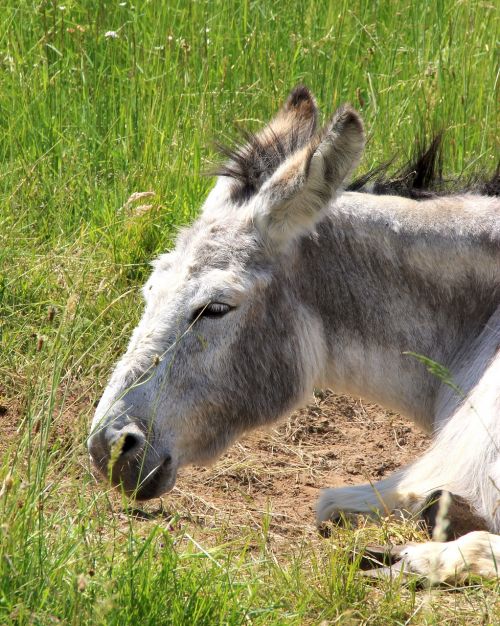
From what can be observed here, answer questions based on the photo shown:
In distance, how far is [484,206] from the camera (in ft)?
12.8

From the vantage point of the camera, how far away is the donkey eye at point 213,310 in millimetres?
3482

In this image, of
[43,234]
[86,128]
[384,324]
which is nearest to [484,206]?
[384,324]

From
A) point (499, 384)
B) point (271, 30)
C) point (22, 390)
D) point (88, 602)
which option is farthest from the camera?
point (271, 30)

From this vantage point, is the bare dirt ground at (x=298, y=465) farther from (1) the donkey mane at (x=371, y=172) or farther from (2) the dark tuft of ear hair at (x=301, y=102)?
(2) the dark tuft of ear hair at (x=301, y=102)

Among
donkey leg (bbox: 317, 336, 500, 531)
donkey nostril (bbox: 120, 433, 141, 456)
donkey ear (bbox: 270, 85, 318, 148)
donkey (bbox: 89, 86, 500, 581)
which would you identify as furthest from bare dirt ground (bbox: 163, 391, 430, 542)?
donkey ear (bbox: 270, 85, 318, 148)

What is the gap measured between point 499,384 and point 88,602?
1679 millimetres

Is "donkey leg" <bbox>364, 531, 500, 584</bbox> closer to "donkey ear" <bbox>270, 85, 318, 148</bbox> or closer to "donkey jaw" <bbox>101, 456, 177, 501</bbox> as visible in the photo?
"donkey jaw" <bbox>101, 456, 177, 501</bbox>

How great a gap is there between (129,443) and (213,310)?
0.54 meters

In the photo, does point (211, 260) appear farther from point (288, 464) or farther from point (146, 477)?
point (288, 464)

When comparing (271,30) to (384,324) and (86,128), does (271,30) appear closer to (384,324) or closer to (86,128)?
(86,128)

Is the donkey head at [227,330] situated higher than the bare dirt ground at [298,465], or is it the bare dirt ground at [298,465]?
the donkey head at [227,330]

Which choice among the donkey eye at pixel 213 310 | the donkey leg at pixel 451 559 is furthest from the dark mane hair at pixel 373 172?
the donkey leg at pixel 451 559

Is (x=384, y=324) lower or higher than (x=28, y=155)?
higher

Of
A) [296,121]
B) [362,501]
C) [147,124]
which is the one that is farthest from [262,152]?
[147,124]
